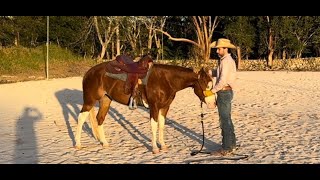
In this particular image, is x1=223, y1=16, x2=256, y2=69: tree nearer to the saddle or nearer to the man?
the saddle

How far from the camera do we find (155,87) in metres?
5.61

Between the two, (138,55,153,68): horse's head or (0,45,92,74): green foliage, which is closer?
(138,55,153,68): horse's head

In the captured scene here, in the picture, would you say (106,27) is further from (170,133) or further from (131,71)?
(131,71)

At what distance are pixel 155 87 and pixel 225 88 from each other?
1059 millimetres

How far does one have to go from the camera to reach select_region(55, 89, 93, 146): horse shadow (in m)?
7.49

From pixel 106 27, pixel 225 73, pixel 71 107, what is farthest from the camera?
pixel 106 27

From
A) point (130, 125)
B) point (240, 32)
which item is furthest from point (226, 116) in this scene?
point (240, 32)

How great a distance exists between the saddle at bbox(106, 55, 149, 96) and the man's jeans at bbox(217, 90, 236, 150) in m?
1.22

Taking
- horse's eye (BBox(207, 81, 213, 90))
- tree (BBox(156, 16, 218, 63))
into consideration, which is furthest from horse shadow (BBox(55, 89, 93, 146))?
tree (BBox(156, 16, 218, 63))

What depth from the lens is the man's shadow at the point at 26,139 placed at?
5.25 meters

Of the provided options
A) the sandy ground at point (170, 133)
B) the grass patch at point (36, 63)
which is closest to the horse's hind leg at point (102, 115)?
the sandy ground at point (170, 133)

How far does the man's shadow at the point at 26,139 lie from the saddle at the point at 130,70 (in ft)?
5.54
